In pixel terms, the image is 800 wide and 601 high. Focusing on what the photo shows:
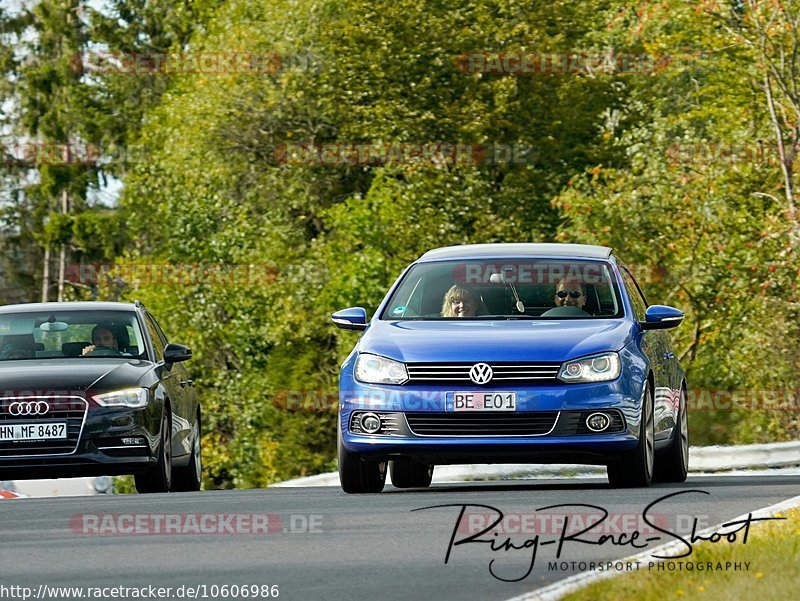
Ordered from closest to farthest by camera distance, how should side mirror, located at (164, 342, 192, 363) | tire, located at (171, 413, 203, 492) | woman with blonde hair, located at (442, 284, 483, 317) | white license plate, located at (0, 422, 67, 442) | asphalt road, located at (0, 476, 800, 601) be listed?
asphalt road, located at (0, 476, 800, 601) < woman with blonde hair, located at (442, 284, 483, 317) < white license plate, located at (0, 422, 67, 442) < side mirror, located at (164, 342, 192, 363) < tire, located at (171, 413, 203, 492)

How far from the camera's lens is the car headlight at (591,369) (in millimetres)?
12688

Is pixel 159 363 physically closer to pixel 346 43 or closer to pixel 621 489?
pixel 621 489

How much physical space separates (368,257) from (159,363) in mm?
28282

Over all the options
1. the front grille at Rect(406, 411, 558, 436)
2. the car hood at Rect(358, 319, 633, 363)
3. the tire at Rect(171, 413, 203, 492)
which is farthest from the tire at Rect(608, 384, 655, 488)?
the tire at Rect(171, 413, 203, 492)

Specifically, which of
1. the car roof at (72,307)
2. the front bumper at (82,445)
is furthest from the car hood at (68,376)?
the car roof at (72,307)

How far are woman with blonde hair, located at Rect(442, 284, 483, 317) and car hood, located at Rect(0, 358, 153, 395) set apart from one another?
2.74 m

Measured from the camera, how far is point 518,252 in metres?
14.4

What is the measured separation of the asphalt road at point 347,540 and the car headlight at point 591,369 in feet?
2.57

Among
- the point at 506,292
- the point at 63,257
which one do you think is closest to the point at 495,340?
the point at 506,292

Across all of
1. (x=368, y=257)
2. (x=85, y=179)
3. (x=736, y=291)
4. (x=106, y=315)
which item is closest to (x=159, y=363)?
(x=106, y=315)

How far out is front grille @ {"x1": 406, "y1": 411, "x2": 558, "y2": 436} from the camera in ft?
41.4

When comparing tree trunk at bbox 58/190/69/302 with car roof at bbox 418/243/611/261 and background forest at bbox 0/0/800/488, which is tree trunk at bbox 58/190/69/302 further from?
car roof at bbox 418/243/611/261

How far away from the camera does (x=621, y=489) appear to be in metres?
13.1

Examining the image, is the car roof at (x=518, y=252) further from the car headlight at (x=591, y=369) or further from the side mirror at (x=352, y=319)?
the car headlight at (x=591, y=369)
